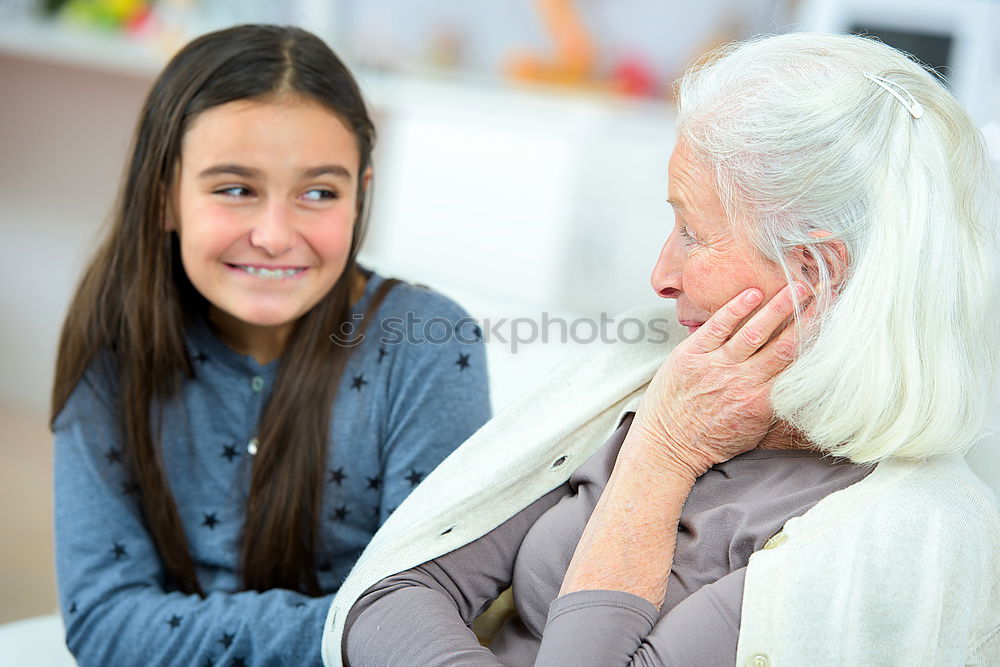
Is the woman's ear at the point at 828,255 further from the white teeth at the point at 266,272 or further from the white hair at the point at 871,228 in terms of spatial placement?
the white teeth at the point at 266,272

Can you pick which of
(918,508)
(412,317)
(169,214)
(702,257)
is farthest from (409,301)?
(918,508)

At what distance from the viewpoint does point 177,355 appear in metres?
1.55

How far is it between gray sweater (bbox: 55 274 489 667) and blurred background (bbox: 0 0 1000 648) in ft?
5.83

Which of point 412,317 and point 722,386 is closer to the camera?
point 722,386

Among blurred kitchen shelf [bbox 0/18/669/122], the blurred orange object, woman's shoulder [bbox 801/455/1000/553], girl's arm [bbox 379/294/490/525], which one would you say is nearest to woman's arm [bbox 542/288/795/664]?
woman's shoulder [bbox 801/455/1000/553]

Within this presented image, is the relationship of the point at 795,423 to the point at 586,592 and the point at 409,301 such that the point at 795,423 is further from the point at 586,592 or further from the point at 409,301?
the point at 409,301

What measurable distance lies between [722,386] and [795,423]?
0.08 metres

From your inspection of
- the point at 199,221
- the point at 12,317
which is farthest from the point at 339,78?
the point at 12,317

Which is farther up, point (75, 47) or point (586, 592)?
point (75, 47)

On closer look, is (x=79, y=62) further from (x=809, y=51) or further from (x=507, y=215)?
(x=809, y=51)

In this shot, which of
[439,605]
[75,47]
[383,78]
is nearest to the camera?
[439,605]

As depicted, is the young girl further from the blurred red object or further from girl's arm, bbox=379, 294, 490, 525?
the blurred red object

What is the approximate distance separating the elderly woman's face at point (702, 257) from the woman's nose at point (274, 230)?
532mm

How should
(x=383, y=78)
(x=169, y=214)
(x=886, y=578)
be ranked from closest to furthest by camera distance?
(x=886, y=578)
(x=169, y=214)
(x=383, y=78)
